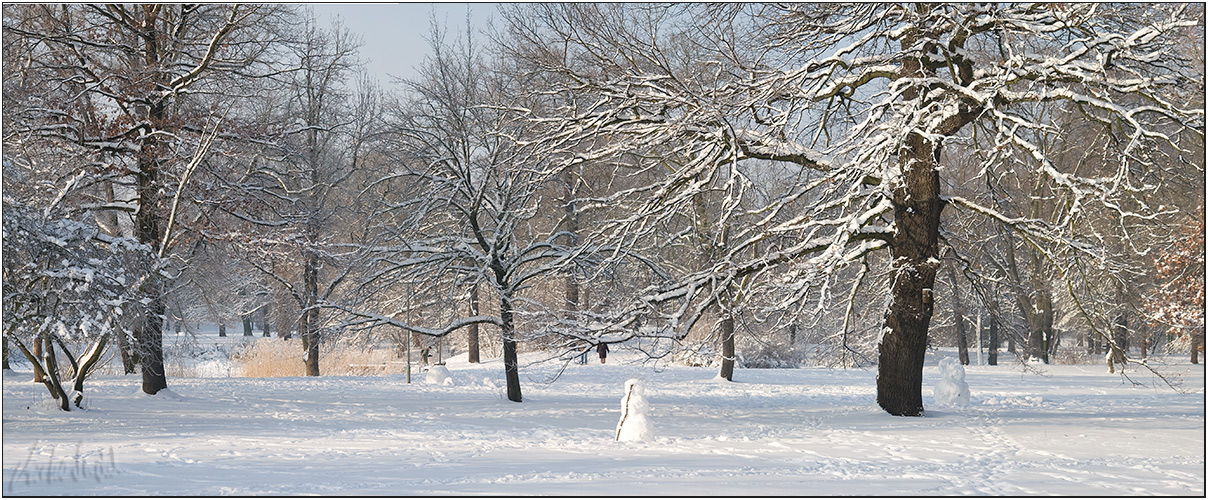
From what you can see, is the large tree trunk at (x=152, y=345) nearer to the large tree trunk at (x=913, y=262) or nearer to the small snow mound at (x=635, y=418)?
the small snow mound at (x=635, y=418)

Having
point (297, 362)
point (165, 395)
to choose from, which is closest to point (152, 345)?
point (165, 395)

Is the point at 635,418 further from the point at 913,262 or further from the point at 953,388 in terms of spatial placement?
the point at 953,388

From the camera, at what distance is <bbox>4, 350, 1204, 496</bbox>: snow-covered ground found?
7.26 metres

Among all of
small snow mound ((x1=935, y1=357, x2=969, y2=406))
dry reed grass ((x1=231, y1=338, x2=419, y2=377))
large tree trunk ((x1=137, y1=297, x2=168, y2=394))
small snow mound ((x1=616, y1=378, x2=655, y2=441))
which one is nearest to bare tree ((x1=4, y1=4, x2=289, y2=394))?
large tree trunk ((x1=137, y1=297, x2=168, y2=394))

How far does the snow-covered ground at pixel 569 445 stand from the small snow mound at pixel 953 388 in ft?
0.95

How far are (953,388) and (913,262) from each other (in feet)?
13.4

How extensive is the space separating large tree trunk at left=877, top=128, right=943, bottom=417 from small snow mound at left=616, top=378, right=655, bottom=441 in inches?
160

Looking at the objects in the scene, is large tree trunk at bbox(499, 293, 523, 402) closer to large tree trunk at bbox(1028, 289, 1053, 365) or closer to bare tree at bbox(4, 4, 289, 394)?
bare tree at bbox(4, 4, 289, 394)

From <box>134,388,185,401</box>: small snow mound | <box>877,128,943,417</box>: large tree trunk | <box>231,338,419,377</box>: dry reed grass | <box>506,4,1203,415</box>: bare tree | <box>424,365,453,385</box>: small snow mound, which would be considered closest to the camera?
<box>506,4,1203,415</box>: bare tree

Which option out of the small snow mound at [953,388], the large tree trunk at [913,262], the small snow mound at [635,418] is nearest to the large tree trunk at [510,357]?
the small snow mound at [635,418]

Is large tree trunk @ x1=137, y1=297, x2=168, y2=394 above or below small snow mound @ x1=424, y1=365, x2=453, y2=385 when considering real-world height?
above

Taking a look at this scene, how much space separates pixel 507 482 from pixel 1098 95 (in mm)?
8251

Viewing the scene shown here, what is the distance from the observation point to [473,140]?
18.0m

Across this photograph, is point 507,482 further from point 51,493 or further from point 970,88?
point 970,88
